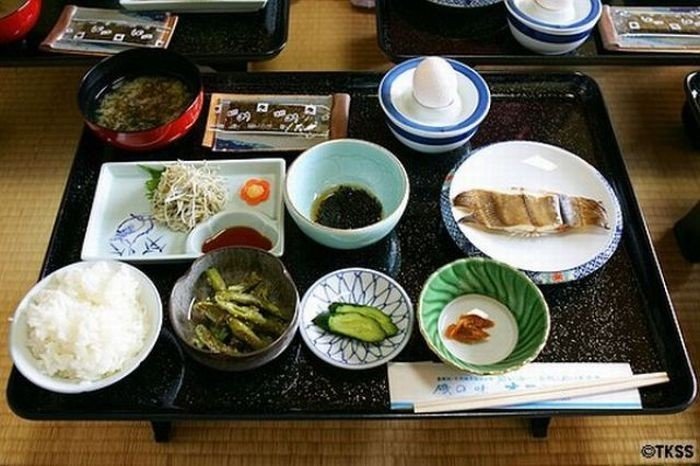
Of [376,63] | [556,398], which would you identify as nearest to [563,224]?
[556,398]

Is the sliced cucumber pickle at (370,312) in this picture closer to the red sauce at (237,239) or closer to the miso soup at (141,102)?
the red sauce at (237,239)

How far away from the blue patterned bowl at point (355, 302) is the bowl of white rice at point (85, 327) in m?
0.29

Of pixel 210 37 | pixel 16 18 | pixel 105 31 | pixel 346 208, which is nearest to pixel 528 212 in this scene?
pixel 346 208

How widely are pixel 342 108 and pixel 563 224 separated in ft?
1.91

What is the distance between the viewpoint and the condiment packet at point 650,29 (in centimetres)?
179

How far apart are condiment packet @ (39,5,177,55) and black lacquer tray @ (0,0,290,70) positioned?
0.08 ft

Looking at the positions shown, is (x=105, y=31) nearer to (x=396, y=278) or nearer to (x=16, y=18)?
(x=16, y=18)

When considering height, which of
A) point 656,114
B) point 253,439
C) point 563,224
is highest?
point 563,224

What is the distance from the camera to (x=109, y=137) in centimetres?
154

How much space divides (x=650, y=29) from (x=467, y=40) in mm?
486

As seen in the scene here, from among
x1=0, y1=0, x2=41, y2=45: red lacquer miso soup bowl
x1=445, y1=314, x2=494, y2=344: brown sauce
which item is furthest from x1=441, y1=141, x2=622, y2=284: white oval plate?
x1=0, y1=0, x2=41, y2=45: red lacquer miso soup bowl

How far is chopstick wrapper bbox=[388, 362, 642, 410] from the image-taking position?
1.26m

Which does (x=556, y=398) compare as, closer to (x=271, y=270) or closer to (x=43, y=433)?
(x=271, y=270)

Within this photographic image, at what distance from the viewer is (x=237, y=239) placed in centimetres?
146
